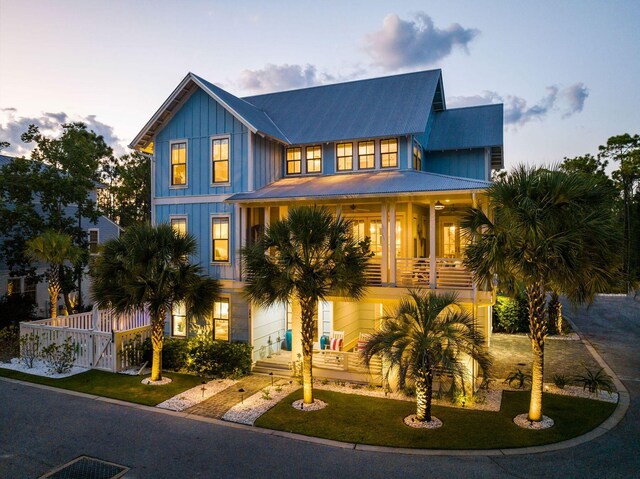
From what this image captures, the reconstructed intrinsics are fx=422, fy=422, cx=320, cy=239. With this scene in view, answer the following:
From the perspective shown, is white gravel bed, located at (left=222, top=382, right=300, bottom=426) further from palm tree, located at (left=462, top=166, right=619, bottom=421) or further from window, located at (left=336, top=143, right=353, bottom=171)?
window, located at (left=336, top=143, right=353, bottom=171)

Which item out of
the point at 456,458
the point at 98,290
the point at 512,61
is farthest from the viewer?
the point at 512,61

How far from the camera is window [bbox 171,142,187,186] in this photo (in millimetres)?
18391

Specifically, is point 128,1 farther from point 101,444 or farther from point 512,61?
point 512,61

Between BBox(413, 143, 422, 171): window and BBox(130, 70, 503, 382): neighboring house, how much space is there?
0.29ft

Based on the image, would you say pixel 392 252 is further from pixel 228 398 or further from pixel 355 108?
pixel 355 108

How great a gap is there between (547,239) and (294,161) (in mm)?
12100

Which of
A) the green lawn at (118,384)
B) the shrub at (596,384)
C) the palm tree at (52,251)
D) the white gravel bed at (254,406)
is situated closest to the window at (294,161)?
the white gravel bed at (254,406)

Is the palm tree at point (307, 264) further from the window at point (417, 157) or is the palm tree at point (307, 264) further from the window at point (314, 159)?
the window at point (417, 157)

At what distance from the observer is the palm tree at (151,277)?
46.0ft

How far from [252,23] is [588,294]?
17603mm

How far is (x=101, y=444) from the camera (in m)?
10.0

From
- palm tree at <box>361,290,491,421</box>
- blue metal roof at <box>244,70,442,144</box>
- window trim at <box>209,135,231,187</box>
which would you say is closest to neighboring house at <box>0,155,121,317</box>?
window trim at <box>209,135,231,187</box>

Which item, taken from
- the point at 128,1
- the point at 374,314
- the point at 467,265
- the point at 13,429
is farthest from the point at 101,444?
Result: the point at 128,1

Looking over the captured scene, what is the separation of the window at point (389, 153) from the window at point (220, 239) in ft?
23.4
